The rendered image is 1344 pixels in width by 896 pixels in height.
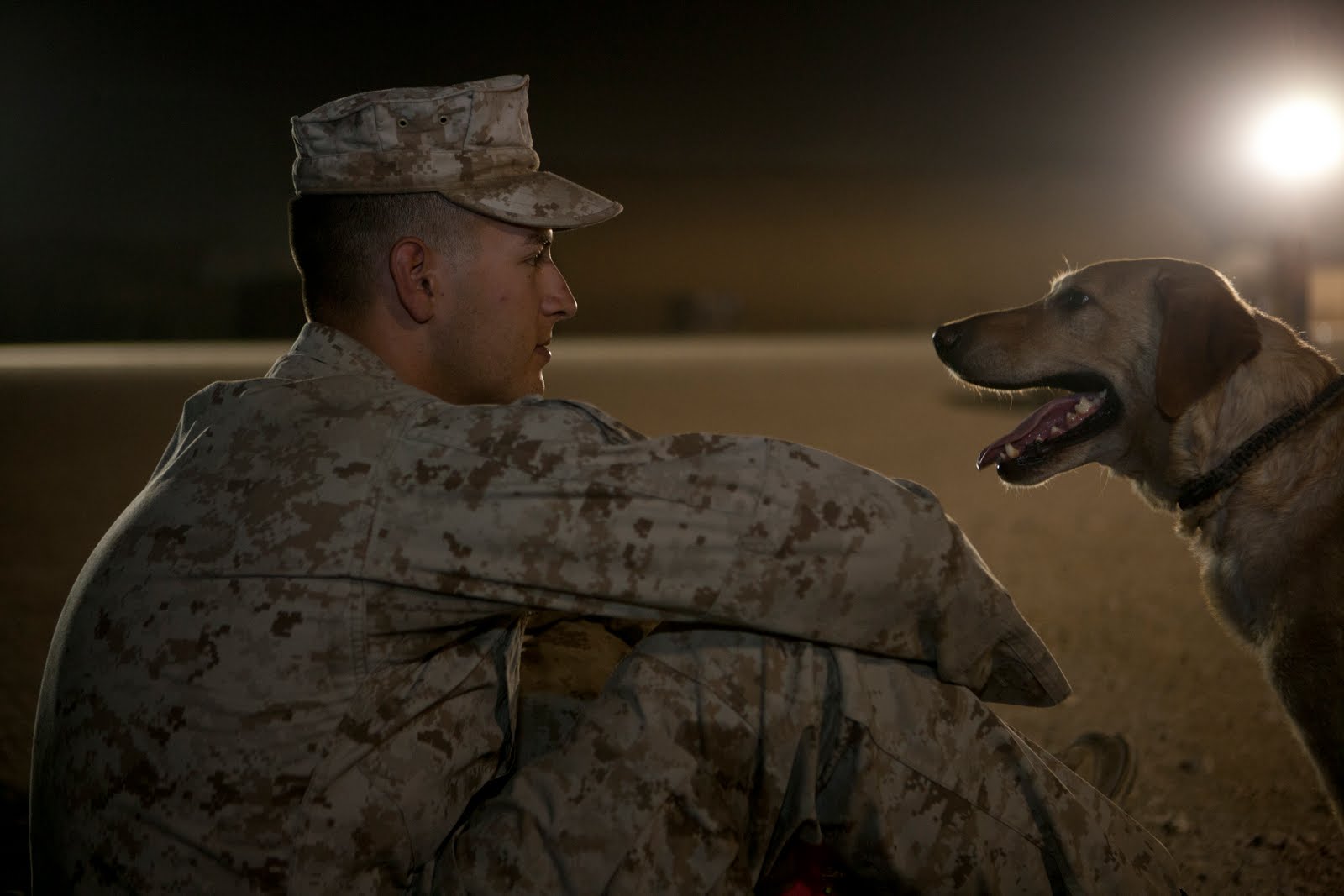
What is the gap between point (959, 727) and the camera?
1605mm

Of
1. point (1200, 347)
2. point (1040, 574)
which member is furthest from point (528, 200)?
point (1040, 574)

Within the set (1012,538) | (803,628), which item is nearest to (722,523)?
(803,628)

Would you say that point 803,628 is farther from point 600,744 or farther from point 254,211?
point 254,211

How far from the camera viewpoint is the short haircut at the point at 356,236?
1828 mm

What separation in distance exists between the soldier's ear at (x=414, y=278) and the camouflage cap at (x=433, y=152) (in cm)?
10

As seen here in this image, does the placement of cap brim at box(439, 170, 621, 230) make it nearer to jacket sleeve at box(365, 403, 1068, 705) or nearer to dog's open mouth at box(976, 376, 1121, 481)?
jacket sleeve at box(365, 403, 1068, 705)

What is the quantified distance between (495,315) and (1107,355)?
1.79m

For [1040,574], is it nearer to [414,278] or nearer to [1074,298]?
[1074,298]

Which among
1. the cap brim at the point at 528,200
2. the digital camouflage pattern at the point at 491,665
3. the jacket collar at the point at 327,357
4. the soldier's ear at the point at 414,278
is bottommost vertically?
the digital camouflage pattern at the point at 491,665

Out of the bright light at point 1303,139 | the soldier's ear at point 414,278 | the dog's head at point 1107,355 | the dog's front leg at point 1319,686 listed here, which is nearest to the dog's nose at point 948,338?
the dog's head at point 1107,355

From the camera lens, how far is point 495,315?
76.0 inches

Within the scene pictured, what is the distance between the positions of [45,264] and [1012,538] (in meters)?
16.0

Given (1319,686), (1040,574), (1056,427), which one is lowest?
(1040,574)

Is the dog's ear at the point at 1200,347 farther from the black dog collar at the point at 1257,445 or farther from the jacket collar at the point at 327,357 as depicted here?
the jacket collar at the point at 327,357
